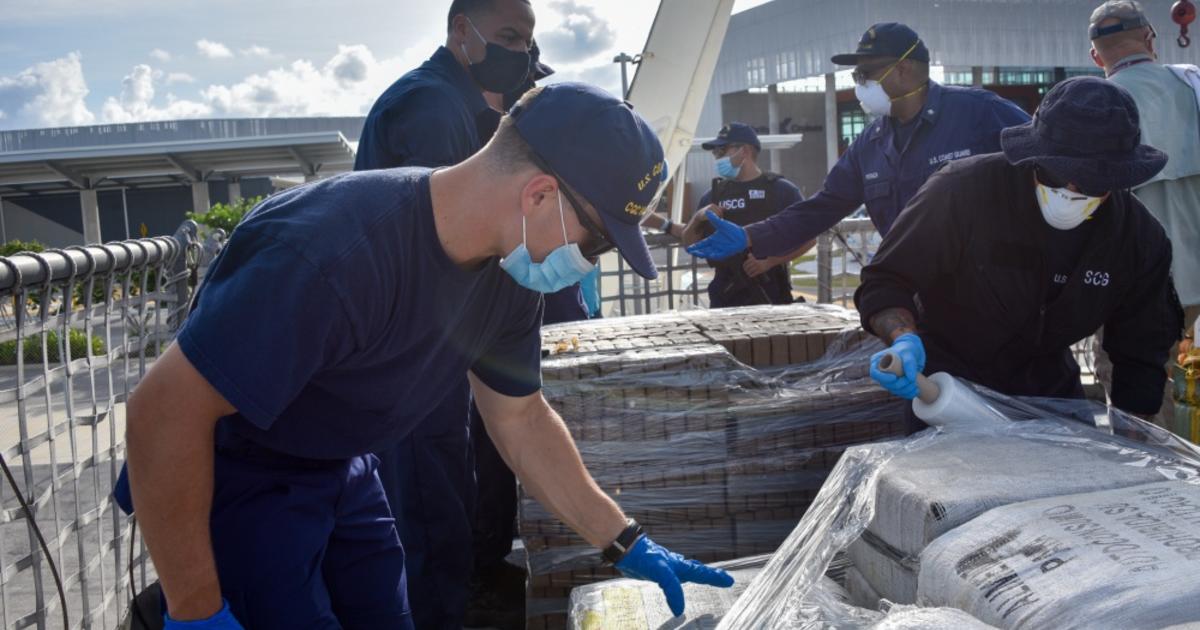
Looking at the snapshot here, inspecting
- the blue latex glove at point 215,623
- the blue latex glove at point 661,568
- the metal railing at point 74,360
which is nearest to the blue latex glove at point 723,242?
the metal railing at point 74,360

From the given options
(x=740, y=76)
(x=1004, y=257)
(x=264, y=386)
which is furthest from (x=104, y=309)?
(x=740, y=76)

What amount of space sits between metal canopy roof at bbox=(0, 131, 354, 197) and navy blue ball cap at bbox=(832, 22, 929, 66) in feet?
59.0

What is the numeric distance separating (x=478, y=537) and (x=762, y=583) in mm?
2036

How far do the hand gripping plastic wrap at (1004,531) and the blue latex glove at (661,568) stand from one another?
0.15 m

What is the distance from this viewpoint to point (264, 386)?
1.47 m

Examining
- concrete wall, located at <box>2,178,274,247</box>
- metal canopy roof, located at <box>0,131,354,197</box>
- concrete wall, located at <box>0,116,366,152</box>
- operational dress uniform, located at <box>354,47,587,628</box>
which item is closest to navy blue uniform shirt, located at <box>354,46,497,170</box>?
operational dress uniform, located at <box>354,47,587,628</box>

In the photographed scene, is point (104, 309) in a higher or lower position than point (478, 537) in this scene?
higher

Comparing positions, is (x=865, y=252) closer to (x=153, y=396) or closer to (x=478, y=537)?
(x=478, y=537)

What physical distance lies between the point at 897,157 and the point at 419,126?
1760 mm

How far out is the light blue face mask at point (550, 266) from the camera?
1714mm

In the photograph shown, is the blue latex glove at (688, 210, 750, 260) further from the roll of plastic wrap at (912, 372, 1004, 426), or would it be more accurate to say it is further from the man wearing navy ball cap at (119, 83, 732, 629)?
the man wearing navy ball cap at (119, 83, 732, 629)

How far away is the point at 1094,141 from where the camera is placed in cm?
231

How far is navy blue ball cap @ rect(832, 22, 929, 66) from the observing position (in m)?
3.80

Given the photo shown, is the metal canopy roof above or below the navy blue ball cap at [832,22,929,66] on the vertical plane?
above
